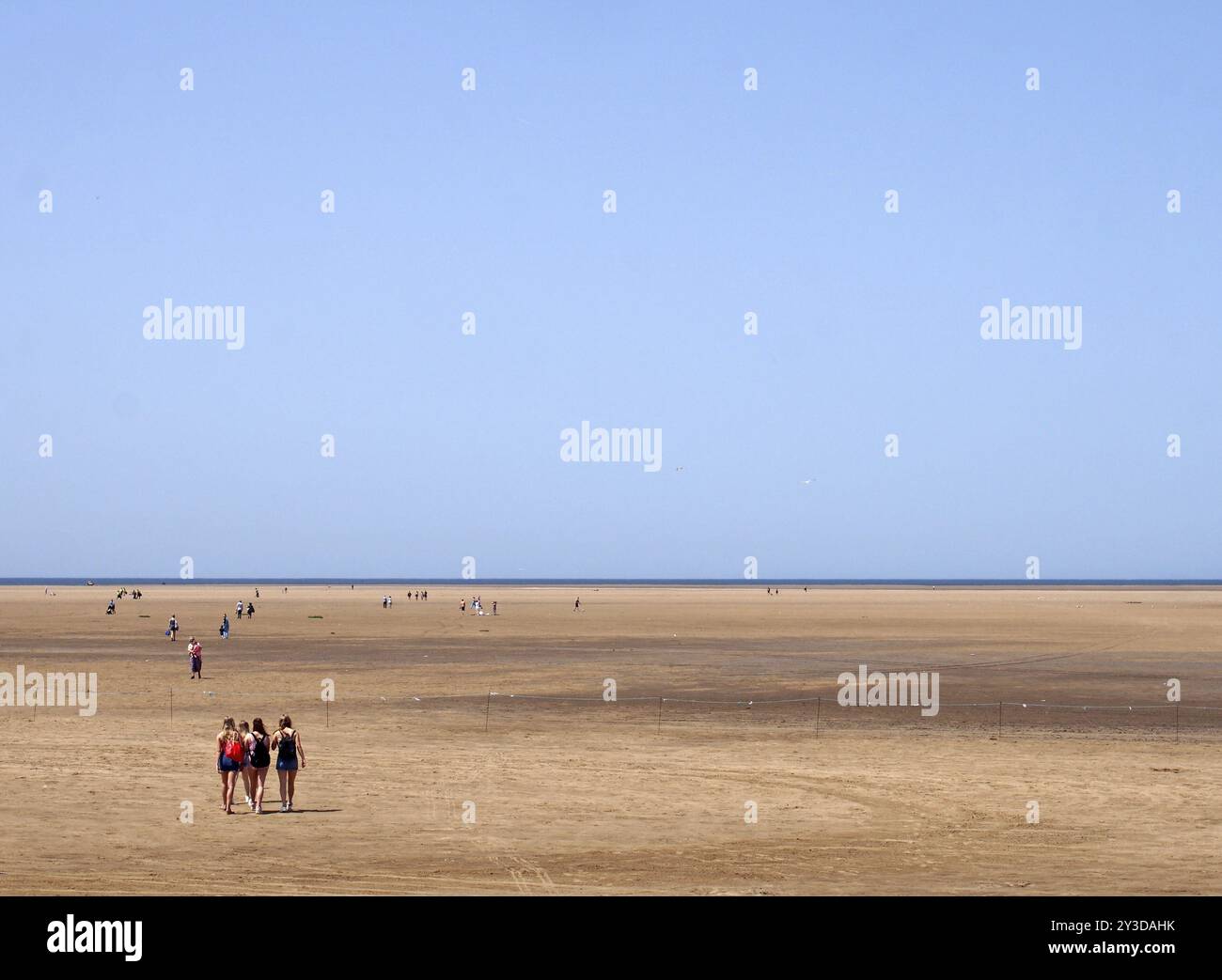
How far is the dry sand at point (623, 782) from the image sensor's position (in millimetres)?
18250

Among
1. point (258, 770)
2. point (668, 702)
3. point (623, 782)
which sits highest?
point (258, 770)

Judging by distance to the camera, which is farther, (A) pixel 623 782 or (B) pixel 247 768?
(A) pixel 623 782

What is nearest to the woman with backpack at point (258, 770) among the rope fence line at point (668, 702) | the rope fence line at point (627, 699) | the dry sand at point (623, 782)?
the dry sand at point (623, 782)

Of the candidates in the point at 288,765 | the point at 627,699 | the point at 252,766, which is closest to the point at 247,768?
the point at 252,766

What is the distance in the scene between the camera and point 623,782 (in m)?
26.8

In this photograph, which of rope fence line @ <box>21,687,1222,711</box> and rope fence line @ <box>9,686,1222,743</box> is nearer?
rope fence line @ <box>9,686,1222,743</box>

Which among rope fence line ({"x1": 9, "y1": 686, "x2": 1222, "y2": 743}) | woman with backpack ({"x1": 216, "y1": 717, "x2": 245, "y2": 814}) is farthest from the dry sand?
woman with backpack ({"x1": 216, "y1": 717, "x2": 245, "y2": 814})

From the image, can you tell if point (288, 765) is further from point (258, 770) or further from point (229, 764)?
point (229, 764)

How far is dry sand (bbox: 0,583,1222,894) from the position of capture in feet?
59.9

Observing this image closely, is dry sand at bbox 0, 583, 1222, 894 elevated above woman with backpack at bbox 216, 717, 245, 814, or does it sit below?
below

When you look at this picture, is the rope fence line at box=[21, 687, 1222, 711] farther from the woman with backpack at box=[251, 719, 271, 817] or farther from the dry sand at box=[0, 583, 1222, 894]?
the woman with backpack at box=[251, 719, 271, 817]

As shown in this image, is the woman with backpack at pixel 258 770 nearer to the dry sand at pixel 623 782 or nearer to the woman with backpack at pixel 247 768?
the woman with backpack at pixel 247 768

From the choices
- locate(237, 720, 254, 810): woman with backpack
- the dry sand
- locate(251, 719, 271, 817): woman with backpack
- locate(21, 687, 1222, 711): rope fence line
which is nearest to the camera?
the dry sand
